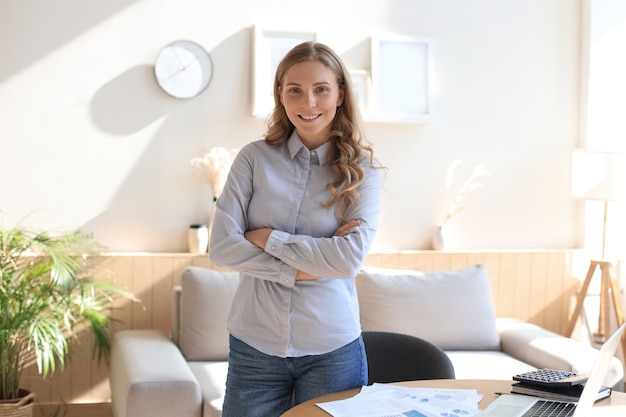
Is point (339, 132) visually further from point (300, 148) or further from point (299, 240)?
point (299, 240)

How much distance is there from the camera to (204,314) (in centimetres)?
399

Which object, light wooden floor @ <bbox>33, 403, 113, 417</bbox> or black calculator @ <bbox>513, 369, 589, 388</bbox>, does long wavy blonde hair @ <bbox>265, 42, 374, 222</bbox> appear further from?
light wooden floor @ <bbox>33, 403, 113, 417</bbox>

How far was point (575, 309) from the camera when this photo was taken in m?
4.69

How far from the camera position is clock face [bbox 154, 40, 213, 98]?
172 inches

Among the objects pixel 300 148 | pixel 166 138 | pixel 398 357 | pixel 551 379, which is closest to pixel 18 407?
pixel 166 138

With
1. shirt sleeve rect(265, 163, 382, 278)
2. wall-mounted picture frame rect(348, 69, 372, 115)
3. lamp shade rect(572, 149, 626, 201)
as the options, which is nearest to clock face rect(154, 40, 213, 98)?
wall-mounted picture frame rect(348, 69, 372, 115)

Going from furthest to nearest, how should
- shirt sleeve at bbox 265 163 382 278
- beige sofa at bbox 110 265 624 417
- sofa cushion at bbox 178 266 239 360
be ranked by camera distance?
sofa cushion at bbox 178 266 239 360
beige sofa at bbox 110 265 624 417
shirt sleeve at bbox 265 163 382 278

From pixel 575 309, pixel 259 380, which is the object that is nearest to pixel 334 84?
pixel 259 380

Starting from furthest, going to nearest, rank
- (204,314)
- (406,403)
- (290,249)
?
1. (204,314)
2. (290,249)
3. (406,403)

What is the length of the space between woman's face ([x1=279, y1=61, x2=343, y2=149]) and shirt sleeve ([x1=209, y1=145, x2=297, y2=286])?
0.19 meters

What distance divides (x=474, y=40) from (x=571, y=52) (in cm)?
64

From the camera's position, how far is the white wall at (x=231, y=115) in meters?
4.24

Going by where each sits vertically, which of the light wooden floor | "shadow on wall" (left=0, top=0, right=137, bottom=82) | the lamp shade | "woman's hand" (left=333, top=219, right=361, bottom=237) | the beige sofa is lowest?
the light wooden floor

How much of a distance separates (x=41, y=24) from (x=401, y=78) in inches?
77.2
